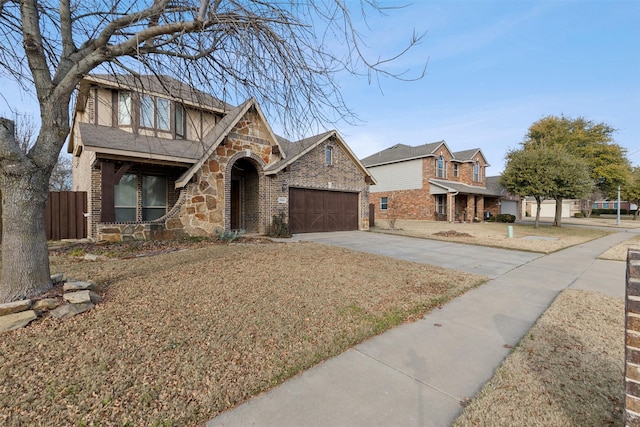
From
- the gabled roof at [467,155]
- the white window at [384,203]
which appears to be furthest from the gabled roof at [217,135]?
the gabled roof at [467,155]

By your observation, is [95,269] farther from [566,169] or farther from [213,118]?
[566,169]

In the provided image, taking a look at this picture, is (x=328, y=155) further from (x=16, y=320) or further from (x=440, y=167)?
(x=440, y=167)

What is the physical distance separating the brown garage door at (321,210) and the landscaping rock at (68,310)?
34.3ft

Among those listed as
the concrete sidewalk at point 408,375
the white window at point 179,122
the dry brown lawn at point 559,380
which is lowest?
the concrete sidewalk at point 408,375

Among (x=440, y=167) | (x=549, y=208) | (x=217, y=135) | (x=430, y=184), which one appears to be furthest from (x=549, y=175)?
(x=549, y=208)

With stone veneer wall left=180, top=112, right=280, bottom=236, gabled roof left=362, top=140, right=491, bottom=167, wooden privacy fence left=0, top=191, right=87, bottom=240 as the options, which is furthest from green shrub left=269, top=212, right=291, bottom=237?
gabled roof left=362, top=140, right=491, bottom=167

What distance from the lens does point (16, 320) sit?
3.16 meters

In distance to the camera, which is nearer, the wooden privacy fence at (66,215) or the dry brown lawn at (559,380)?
the dry brown lawn at (559,380)

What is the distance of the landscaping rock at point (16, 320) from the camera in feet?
10.1

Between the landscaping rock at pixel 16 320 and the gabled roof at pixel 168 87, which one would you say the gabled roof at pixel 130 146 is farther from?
the landscaping rock at pixel 16 320

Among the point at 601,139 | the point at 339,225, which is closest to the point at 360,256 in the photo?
the point at 339,225

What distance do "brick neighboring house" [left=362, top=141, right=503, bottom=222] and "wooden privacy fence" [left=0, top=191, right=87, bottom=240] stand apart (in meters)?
23.6

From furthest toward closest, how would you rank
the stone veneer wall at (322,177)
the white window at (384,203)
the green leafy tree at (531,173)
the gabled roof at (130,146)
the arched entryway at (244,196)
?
the white window at (384,203), the green leafy tree at (531,173), the arched entryway at (244,196), the stone veneer wall at (322,177), the gabled roof at (130,146)

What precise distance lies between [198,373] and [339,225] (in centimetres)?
1361
